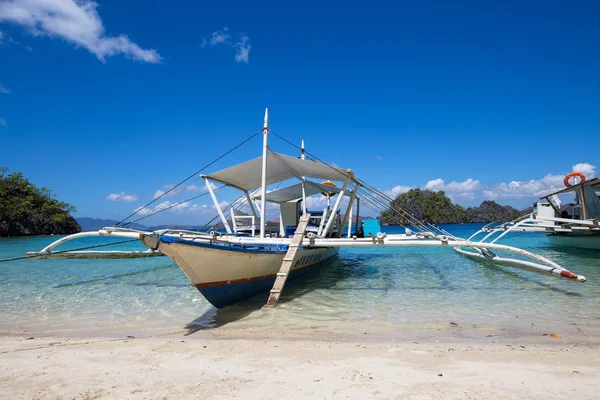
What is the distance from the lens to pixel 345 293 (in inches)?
357

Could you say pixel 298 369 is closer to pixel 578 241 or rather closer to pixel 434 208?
pixel 578 241

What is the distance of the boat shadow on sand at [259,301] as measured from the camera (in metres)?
6.60

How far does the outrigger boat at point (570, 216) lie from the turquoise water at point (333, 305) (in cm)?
390

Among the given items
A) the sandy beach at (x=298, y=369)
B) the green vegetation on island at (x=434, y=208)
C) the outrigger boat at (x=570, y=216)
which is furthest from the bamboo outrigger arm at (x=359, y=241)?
the green vegetation on island at (x=434, y=208)

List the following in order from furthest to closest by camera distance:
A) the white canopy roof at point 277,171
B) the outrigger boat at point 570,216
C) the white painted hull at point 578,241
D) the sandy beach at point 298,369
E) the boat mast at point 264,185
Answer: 1. the white painted hull at point 578,241
2. the outrigger boat at point 570,216
3. the white canopy roof at point 277,171
4. the boat mast at point 264,185
5. the sandy beach at point 298,369

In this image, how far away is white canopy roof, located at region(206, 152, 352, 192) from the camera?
10.5 metres

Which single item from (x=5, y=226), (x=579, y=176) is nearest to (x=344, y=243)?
(x=579, y=176)

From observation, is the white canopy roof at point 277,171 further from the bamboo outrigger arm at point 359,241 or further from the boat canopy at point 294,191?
the bamboo outrigger arm at point 359,241

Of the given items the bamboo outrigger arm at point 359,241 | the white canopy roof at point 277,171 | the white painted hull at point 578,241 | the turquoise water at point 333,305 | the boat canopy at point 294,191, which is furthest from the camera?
the white painted hull at point 578,241

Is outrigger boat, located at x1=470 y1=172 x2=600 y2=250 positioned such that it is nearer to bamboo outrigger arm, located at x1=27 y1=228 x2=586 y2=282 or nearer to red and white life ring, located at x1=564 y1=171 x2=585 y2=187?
red and white life ring, located at x1=564 y1=171 x2=585 y2=187

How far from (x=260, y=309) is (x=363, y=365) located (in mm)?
3757

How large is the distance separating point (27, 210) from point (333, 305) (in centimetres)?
5818

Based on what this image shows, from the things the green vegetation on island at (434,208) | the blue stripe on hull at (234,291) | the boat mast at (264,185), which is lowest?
the blue stripe on hull at (234,291)

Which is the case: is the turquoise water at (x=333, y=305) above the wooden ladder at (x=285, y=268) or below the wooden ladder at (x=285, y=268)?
below
